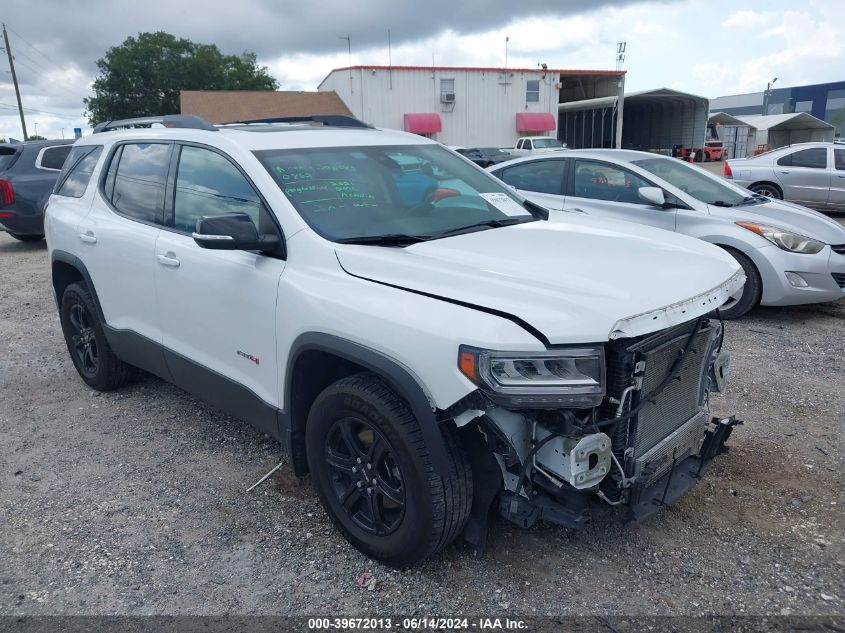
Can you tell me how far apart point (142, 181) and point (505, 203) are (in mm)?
2238

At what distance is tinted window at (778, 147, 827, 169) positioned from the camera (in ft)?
41.8

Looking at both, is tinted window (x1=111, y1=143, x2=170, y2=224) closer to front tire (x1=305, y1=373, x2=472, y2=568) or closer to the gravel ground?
the gravel ground

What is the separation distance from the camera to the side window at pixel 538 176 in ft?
24.3

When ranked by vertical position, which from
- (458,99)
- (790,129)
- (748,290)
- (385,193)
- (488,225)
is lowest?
(748,290)

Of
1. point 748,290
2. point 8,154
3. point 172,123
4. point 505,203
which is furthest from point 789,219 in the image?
point 8,154

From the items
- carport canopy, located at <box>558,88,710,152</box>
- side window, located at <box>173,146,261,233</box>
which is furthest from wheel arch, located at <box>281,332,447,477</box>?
carport canopy, located at <box>558,88,710,152</box>

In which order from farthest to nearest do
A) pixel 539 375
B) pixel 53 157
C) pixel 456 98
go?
1. pixel 456 98
2. pixel 53 157
3. pixel 539 375

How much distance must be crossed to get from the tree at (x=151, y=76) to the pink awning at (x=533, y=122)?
27.7 meters

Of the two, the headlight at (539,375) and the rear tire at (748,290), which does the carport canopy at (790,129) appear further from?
the headlight at (539,375)

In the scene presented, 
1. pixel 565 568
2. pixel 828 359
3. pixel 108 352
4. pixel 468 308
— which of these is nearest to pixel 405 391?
pixel 468 308

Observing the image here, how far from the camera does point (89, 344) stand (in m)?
4.88

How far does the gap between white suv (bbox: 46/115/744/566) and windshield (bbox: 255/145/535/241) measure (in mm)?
13

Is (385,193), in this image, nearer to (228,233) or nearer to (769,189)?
(228,233)

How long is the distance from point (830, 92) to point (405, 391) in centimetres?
7927
